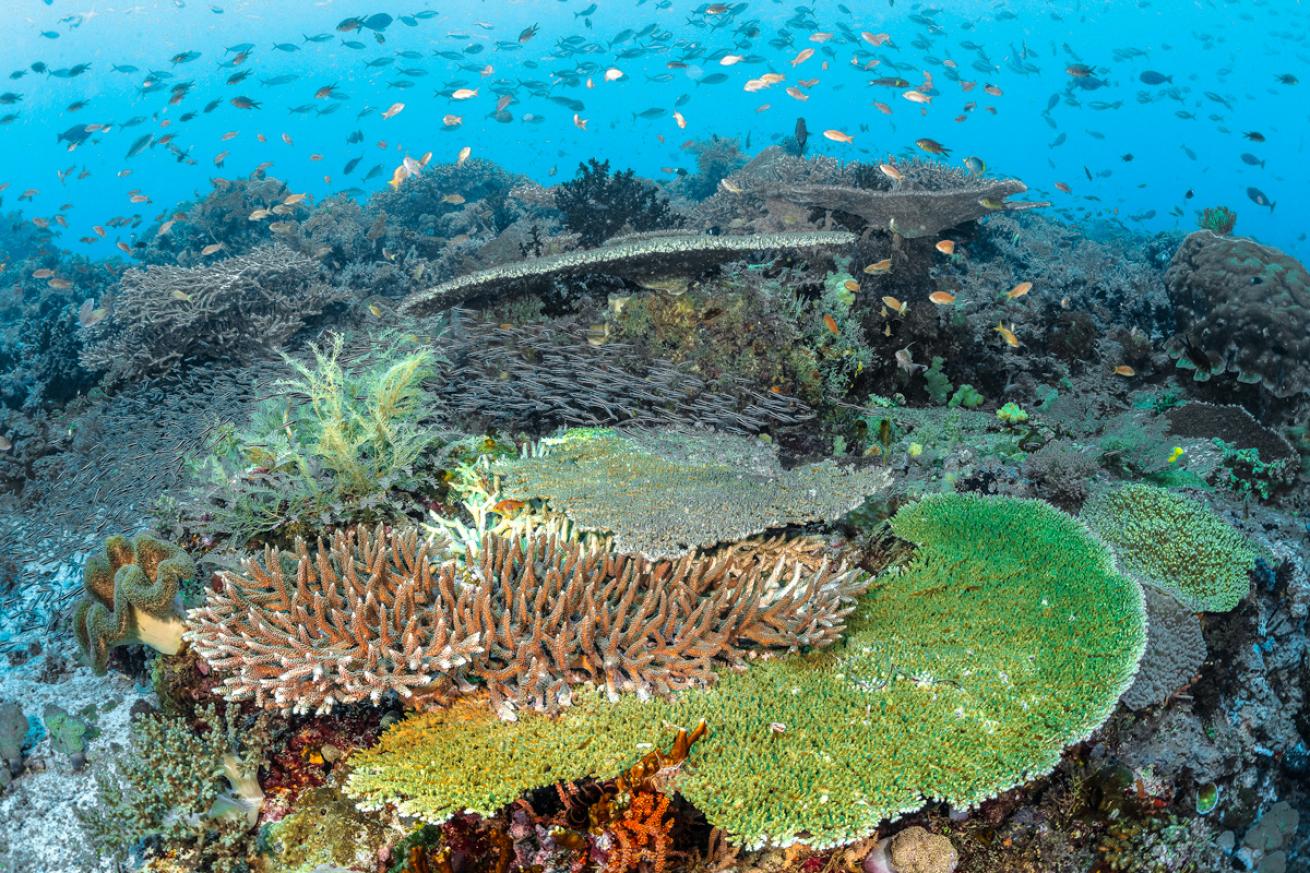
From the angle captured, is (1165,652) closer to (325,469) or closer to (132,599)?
(325,469)

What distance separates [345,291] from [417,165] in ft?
13.1

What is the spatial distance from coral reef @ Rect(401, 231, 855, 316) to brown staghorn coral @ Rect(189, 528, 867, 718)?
3396mm

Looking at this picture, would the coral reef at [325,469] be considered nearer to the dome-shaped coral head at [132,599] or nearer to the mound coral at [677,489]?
the dome-shaped coral head at [132,599]

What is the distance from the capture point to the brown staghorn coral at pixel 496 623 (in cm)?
316

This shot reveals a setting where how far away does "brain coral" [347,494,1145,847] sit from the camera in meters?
2.80

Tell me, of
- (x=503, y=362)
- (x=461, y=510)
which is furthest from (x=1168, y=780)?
(x=503, y=362)

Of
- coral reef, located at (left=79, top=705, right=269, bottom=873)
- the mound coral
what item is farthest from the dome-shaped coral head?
the mound coral

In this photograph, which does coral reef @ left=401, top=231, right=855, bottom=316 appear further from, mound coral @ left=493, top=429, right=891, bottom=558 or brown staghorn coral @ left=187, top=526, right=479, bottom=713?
brown staghorn coral @ left=187, top=526, right=479, bottom=713

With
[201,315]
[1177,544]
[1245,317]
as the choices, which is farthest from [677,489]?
[201,315]

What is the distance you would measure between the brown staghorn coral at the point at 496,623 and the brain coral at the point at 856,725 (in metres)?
0.15

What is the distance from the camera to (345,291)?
33.8 ft

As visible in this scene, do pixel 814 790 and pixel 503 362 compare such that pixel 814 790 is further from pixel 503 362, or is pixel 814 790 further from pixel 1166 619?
pixel 503 362

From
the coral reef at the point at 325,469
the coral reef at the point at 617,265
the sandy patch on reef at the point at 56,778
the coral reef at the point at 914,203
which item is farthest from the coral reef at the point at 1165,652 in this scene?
the coral reef at the point at 914,203

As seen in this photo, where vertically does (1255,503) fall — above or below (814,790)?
below
